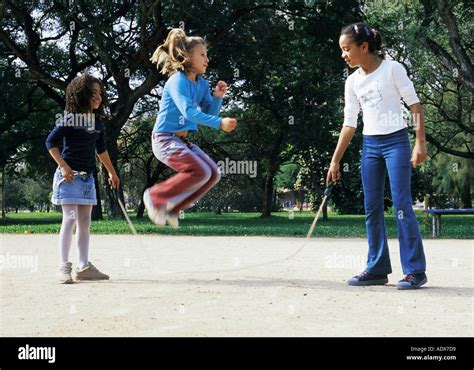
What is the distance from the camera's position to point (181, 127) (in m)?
6.25

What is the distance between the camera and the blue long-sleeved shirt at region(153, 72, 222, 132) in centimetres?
590

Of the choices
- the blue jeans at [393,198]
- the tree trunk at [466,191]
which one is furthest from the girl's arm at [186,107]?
the tree trunk at [466,191]

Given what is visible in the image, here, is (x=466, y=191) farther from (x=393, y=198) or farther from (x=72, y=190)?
(x=72, y=190)

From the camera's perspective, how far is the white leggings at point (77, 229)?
25.1ft

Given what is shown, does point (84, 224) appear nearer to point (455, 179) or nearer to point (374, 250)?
point (374, 250)

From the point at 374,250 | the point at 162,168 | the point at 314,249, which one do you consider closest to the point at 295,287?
the point at 374,250

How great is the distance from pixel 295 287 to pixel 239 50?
19.3 metres

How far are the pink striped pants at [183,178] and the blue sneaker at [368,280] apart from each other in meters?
2.21

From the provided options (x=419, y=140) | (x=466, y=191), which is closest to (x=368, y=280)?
(x=419, y=140)

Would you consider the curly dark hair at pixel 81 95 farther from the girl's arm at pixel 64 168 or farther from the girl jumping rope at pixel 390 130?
the girl jumping rope at pixel 390 130

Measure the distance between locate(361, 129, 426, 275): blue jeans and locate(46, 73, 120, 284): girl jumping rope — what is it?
295 centimetres

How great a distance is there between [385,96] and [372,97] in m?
0.14

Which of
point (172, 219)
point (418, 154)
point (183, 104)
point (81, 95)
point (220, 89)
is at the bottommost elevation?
point (172, 219)

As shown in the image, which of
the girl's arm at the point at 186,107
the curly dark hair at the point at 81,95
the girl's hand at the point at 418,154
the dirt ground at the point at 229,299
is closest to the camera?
the dirt ground at the point at 229,299
